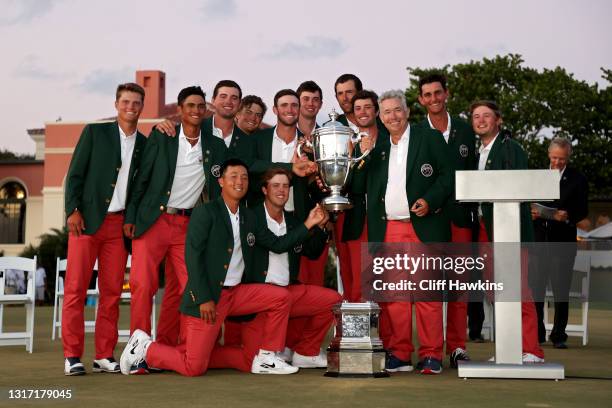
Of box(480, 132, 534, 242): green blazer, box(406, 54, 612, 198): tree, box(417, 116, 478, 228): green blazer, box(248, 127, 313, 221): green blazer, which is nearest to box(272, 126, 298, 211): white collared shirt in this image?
box(248, 127, 313, 221): green blazer

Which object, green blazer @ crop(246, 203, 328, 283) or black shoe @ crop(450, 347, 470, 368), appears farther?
black shoe @ crop(450, 347, 470, 368)

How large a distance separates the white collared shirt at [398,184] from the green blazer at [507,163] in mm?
602

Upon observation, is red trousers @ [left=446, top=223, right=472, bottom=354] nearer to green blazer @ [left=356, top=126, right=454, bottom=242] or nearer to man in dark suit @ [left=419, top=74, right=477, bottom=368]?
man in dark suit @ [left=419, top=74, right=477, bottom=368]

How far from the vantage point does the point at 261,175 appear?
6.55 m

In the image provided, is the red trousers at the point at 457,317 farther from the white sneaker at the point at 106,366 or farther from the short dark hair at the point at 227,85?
the white sneaker at the point at 106,366

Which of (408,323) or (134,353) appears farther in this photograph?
(408,323)

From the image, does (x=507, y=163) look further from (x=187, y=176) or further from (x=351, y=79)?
(x=187, y=176)

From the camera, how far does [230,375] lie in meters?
5.91

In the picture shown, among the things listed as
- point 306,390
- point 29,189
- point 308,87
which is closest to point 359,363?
point 306,390

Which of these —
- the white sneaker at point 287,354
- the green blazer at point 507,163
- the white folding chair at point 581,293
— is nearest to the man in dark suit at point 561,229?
the white folding chair at point 581,293

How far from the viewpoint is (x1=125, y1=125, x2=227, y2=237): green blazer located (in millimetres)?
6195

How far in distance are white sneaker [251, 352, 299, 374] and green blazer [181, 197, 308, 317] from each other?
51 centimetres

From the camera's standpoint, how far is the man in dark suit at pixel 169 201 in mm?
6203

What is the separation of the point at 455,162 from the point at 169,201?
6.88ft
